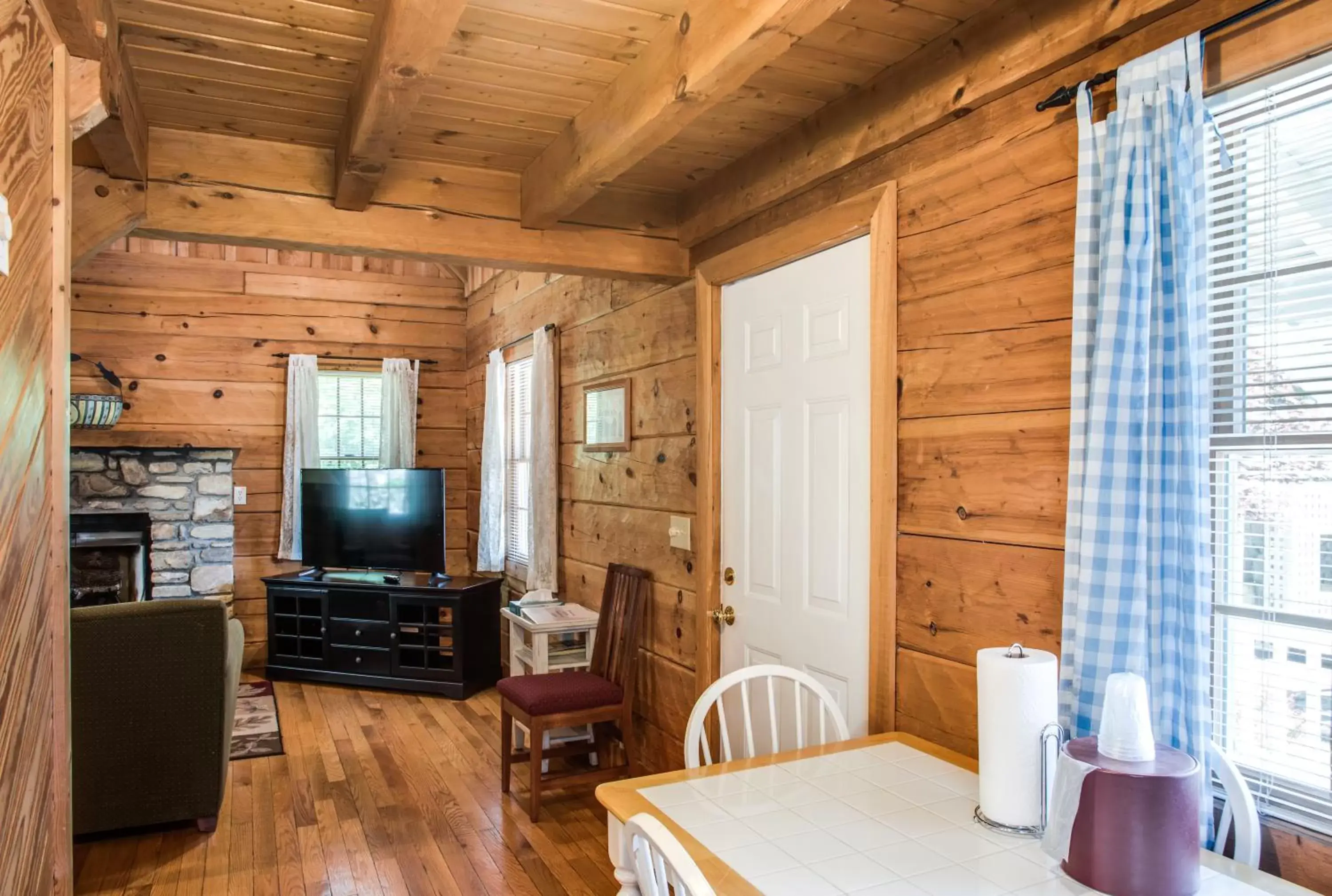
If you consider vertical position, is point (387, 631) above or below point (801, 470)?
below

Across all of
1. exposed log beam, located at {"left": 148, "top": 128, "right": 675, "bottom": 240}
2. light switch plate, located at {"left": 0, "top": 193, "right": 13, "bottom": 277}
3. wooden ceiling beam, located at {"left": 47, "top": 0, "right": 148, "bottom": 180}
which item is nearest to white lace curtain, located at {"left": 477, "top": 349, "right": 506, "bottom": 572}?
exposed log beam, located at {"left": 148, "top": 128, "right": 675, "bottom": 240}

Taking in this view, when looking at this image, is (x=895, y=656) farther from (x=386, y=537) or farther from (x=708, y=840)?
(x=386, y=537)

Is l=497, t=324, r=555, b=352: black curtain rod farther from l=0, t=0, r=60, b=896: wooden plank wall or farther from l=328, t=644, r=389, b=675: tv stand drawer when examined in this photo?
l=0, t=0, r=60, b=896: wooden plank wall

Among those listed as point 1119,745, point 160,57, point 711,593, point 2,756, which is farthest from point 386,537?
point 1119,745

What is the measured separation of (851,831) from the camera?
63.4 inches

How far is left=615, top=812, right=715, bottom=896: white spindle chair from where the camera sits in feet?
3.84

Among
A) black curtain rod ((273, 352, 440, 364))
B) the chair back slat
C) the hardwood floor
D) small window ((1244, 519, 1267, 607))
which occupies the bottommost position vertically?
the hardwood floor

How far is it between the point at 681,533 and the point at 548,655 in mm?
1118

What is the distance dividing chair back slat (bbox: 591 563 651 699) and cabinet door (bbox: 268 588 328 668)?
249 centimetres

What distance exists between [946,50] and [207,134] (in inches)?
87.7

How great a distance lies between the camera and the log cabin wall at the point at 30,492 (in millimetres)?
1566

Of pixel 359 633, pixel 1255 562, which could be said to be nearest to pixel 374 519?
pixel 359 633

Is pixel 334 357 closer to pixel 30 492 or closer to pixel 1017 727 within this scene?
pixel 30 492

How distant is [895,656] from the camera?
7.73 ft
